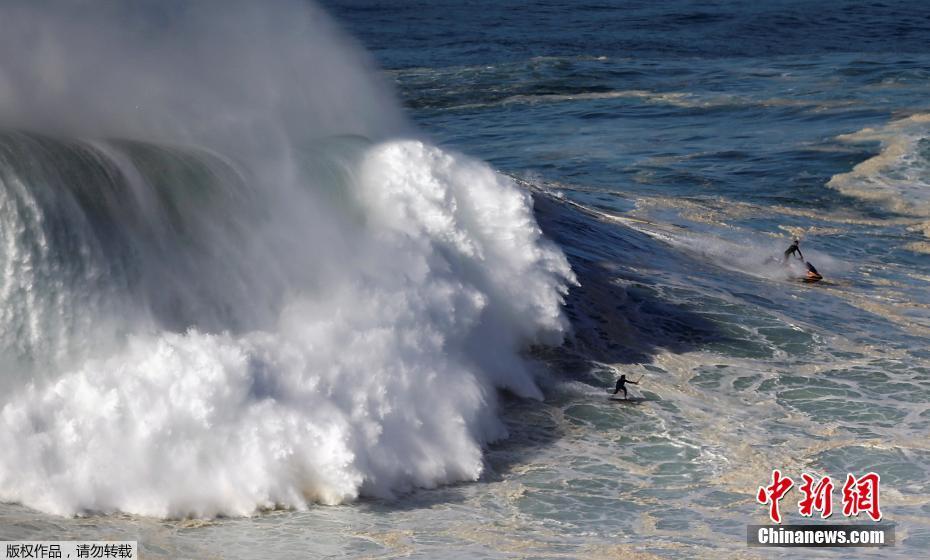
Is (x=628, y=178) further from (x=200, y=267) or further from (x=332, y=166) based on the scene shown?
(x=200, y=267)

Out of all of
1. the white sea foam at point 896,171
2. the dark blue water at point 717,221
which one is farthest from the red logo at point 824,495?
the white sea foam at point 896,171

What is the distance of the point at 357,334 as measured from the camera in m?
13.2

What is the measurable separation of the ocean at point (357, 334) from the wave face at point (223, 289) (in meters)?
0.03

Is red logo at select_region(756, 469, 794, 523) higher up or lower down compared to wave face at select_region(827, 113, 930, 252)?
lower down

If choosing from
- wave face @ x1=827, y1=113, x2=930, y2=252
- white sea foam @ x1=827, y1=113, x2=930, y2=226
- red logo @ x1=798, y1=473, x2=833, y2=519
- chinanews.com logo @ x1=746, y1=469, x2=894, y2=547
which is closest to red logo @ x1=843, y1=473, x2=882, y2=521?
chinanews.com logo @ x1=746, y1=469, x2=894, y2=547

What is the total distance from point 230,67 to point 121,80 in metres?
2.85

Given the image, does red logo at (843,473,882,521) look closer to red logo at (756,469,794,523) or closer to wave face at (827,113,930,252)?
red logo at (756,469,794,523)

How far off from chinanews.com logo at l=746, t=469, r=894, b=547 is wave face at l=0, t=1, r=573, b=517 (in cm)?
273

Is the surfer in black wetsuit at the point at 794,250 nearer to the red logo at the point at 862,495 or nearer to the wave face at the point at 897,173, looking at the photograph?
the wave face at the point at 897,173

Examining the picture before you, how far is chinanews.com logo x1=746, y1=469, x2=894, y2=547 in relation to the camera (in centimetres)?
1127

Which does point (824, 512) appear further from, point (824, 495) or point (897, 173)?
point (897, 173)

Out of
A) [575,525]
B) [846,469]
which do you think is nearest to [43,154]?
[575,525]

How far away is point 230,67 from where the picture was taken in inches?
747

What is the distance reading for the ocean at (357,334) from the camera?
36.9 ft
